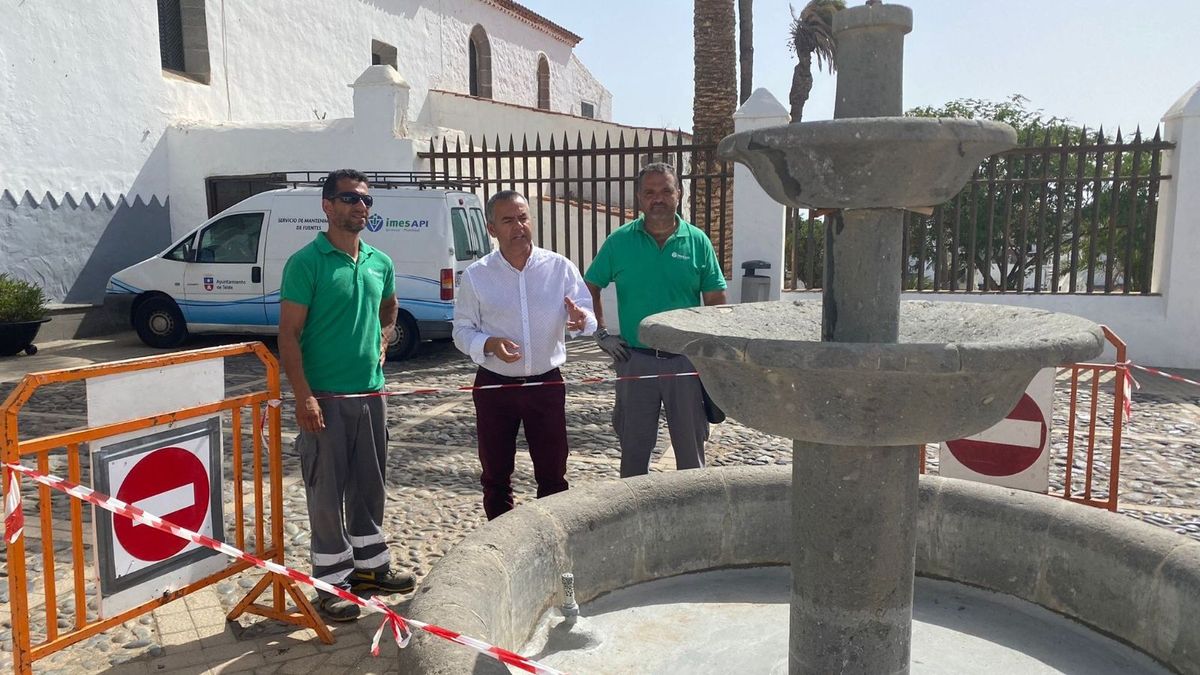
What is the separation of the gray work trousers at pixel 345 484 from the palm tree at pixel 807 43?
25109 mm

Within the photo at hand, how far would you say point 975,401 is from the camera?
7.26 feet

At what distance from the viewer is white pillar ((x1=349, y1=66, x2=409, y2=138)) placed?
12867 mm

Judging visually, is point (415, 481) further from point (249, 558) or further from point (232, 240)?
point (232, 240)

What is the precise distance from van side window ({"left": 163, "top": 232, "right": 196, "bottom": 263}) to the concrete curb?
944 centimetres

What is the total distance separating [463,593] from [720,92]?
1287 cm

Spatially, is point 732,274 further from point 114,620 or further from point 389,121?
point 114,620

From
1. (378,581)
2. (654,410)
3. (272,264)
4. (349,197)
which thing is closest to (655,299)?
(654,410)

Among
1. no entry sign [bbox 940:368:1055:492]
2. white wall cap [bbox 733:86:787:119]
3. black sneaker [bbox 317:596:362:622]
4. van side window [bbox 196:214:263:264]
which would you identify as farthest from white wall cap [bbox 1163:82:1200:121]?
van side window [bbox 196:214:263:264]

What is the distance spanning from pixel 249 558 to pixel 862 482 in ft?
6.24

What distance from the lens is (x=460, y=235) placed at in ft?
35.0

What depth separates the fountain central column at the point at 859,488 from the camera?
240cm

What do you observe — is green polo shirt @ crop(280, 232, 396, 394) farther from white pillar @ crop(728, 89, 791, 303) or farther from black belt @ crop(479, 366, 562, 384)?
white pillar @ crop(728, 89, 791, 303)

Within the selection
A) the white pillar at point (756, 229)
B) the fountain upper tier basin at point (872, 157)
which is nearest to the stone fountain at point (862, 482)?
the fountain upper tier basin at point (872, 157)

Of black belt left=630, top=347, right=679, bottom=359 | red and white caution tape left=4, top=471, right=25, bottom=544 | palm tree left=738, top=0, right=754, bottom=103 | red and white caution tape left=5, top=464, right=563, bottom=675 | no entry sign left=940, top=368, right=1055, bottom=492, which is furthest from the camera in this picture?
palm tree left=738, top=0, right=754, bottom=103
